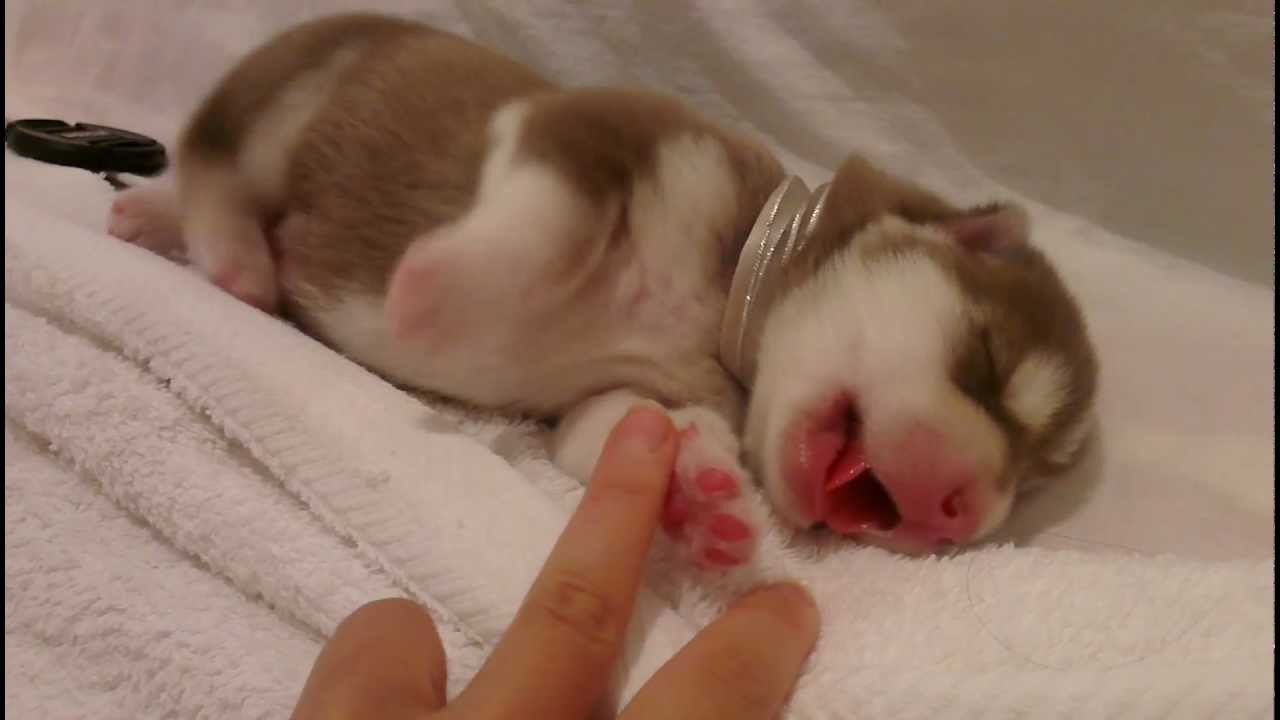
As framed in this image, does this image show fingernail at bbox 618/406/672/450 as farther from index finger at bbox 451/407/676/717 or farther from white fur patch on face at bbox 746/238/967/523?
white fur patch on face at bbox 746/238/967/523

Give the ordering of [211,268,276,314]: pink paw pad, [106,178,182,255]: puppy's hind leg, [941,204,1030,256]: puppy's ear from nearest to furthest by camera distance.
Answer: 1. [941,204,1030,256]: puppy's ear
2. [211,268,276,314]: pink paw pad
3. [106,178,182,255]: puppy's hind leg

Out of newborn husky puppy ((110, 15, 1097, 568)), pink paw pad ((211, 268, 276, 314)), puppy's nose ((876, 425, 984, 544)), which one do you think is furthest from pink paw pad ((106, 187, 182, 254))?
puppy's nose ((876, 425, 984, 544))

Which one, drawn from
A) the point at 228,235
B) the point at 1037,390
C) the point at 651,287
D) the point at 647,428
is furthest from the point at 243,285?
the point at 1037,390

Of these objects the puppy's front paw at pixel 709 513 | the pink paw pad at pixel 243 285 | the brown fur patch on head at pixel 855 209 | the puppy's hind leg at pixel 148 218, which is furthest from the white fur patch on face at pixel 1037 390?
the puppy's hind leg at pixel 148 218

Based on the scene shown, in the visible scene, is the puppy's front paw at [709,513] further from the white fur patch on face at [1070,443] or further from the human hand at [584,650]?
the white fur patch on face at [1070,443]

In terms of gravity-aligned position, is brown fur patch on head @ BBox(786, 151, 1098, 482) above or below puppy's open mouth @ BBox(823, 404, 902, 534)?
above

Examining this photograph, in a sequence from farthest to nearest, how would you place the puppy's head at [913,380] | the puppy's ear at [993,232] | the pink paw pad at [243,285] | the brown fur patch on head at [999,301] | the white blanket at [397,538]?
the pink paw pad at [243,285], the puppy's ear at [993,232], the brown fur patch on head at [999,301], the puppy's head at [913,380], the white blanket at [397,538]

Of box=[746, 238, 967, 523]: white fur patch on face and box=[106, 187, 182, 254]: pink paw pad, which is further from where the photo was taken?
box=[106, 187, 182, 254]: pink paw pad
